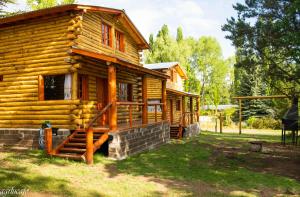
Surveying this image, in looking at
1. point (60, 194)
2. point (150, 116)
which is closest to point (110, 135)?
point (60, 194)

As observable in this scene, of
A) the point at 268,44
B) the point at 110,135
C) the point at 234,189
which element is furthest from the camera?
the point at 268,44

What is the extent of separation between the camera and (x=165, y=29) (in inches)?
2276

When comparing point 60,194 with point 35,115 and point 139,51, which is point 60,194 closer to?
point 35,115

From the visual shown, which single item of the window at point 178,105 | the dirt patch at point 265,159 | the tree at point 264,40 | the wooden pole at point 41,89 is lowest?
the dirt patch at point 265,159

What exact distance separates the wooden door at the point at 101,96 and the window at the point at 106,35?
2.22 metres

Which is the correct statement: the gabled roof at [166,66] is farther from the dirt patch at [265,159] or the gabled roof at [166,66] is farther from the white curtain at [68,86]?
Result: the white curtain at [68,86]

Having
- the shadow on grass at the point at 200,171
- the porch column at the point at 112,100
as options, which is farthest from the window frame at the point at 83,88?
the shadow on grass at the point at 200,171

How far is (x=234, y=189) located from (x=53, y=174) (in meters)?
5.85

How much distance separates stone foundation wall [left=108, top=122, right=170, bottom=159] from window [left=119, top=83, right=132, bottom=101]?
277 centimetres

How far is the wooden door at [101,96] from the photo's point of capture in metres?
15.5

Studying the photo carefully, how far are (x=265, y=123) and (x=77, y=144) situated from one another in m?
30.9

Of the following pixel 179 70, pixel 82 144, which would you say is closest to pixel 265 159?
pixel 82 144

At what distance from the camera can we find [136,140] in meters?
14.4

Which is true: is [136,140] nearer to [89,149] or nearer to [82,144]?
[82,144]
